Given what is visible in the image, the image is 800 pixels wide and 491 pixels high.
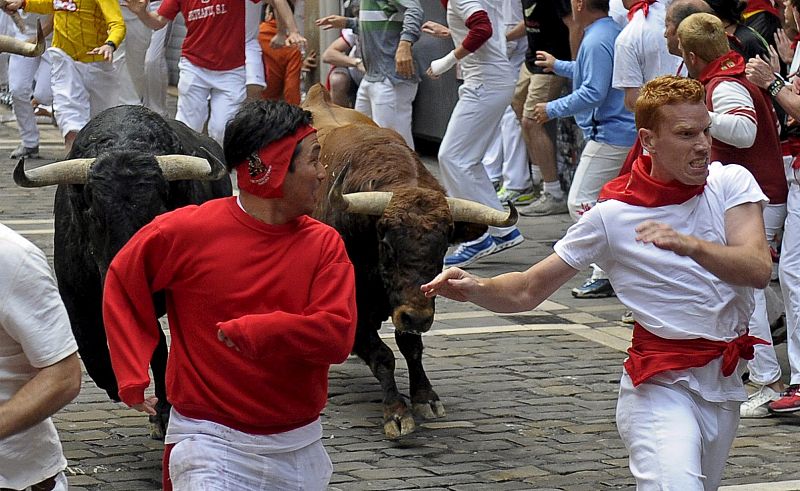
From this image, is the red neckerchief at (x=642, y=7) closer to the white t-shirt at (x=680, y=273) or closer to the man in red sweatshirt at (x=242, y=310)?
the white t-shirt at (x=680, y=273)

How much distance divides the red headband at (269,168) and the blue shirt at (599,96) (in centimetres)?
586

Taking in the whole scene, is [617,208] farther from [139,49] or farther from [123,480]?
[139,49]

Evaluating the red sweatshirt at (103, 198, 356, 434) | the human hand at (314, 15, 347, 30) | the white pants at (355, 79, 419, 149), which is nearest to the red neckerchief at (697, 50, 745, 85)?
the red sweatshirt at (103, 198, 356, 434)

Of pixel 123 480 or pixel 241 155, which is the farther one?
pixel 123 480

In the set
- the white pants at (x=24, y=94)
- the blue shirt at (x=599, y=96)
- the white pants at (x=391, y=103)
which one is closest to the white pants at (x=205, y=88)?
the white pants at (x=391, y=103)

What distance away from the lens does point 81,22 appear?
13727mm

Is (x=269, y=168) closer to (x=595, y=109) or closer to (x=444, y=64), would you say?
(x=595, y=109)

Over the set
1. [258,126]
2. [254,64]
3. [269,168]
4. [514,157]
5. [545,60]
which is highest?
[258,126]

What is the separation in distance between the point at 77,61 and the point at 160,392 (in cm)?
755

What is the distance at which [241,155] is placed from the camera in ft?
15.2

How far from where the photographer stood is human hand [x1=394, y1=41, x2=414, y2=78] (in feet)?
39.3

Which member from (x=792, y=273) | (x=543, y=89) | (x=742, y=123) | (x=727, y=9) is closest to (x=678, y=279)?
(x=742, y=123)

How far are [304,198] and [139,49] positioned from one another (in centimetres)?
1175

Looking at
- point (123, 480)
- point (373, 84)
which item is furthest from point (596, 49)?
point (123, 480)
